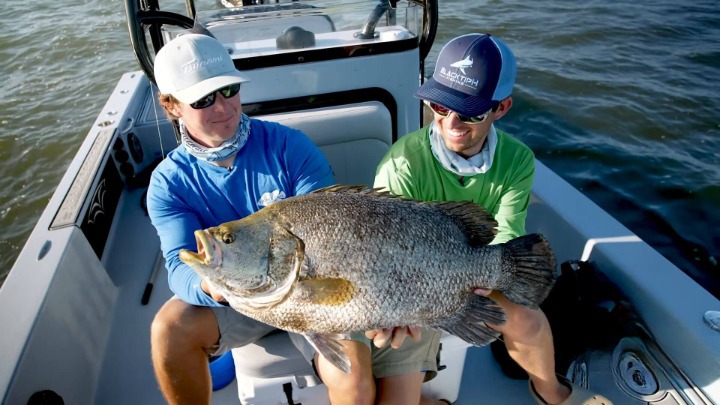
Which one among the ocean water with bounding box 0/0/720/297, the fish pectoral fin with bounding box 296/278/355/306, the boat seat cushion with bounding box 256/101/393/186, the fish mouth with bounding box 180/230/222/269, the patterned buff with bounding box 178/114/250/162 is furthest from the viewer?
the ocean water with bounding box 0/0/720/297

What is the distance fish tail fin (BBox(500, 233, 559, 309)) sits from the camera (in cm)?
181

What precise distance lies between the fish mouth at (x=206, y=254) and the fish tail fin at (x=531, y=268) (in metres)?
1.05

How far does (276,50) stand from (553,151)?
4.55m

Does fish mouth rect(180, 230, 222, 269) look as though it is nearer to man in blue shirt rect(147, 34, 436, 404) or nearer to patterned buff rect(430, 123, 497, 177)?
man in blue shirt rect(147, 34, 436, 404)

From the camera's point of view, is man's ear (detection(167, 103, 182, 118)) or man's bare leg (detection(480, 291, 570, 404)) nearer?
man's bare leg (detection(480, 291, 570, 404))

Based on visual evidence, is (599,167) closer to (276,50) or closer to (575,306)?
(575,306)

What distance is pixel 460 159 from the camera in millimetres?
2289

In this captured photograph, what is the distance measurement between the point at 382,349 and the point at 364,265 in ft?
2.36

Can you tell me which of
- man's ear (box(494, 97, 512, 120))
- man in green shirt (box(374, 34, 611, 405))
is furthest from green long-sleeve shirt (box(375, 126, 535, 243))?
man's ear (box(494, 97, 512, 120))

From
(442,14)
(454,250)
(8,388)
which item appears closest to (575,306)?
(454,250)

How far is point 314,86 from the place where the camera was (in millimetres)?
2938

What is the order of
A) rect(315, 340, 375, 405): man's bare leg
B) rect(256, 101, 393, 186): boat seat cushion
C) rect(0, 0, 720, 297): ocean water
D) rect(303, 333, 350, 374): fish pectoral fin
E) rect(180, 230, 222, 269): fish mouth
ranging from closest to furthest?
rect(180, 230, 222, 269): fish mouth < rect(303, 333, 350, 374): fish pectoral fin < rect(315, 340, 375, 405): man's bare leg < rect(256, 101, 393, 186): boat seat cushion < rect(0, 0, 720, 297): ocean water

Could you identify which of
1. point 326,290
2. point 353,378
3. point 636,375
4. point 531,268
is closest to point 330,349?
point 326,290

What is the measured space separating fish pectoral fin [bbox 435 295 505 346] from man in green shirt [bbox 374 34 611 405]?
0.87 feet
